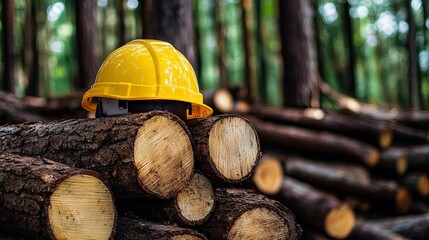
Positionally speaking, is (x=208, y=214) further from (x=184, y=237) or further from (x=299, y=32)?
(x=299, y=32)

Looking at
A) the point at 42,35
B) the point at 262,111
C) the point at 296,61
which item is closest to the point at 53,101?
the point at 262,111

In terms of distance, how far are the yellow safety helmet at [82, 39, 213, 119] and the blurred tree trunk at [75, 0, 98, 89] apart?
8.55 metres

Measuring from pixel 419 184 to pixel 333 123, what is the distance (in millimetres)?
1622

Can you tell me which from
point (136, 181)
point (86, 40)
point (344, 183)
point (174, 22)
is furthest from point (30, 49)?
point (136, 181)

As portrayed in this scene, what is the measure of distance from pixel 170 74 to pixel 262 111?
5.26m

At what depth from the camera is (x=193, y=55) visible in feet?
23.0

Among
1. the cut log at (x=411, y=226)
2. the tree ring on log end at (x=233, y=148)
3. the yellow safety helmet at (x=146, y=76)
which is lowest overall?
the cut log at (x=411, y=226)

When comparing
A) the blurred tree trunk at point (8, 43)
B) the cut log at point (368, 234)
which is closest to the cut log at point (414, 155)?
the cut log at point (368, 234)

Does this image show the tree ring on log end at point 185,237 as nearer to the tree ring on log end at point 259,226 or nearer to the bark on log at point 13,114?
the tree ring on log end at point 259,226

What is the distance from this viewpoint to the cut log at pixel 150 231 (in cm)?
320

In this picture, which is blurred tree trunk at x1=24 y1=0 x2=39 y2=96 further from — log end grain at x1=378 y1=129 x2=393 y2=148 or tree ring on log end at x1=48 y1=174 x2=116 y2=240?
tree ring on log end at x1=48 y1=174 x2=116 y2=240

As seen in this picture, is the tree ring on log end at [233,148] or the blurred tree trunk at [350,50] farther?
the blurred tree trunk at [350,50]

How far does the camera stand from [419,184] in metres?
8.52

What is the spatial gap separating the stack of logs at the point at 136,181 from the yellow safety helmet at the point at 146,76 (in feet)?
1.02
